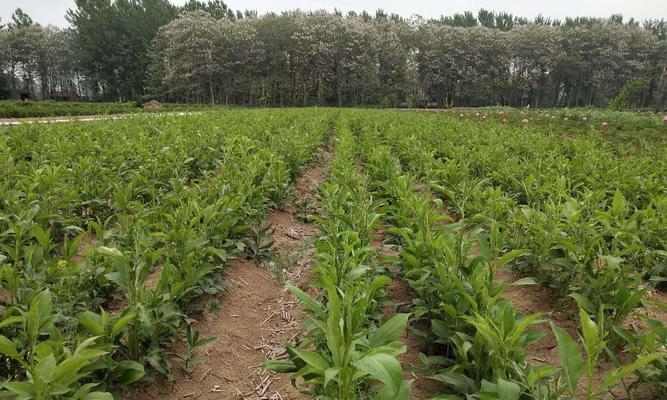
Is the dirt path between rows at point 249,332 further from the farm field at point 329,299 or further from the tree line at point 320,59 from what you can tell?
the tree line at point 320,59

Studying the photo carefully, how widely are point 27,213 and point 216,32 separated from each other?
2008 inches

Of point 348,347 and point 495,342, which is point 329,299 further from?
point 495,342

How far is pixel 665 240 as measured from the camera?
10.8ft

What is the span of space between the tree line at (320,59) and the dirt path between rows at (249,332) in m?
46.4

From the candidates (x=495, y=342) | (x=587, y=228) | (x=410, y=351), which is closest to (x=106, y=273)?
(x=410, y=351)

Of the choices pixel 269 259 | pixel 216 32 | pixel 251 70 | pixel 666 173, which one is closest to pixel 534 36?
pixel 251 70

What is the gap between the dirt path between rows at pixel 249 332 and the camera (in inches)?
96.3

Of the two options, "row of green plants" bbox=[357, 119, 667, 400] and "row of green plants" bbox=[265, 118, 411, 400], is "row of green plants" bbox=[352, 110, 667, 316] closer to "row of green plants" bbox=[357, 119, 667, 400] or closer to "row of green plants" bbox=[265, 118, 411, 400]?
"row of green plants" bbox=[357, 119, 667, 400]

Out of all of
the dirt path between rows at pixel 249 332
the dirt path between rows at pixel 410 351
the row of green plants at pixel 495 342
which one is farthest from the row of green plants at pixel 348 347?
the dirt path between rows at pixel 249 332

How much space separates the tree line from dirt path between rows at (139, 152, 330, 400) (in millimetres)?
46397

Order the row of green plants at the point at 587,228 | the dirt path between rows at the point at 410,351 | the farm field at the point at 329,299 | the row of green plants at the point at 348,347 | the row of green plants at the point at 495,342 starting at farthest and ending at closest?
1. the row of green plants at the point at 587,228
2. the dirt path between rows at the point at 410,351
3. the farm field at the point at 329,299
4. the row of green plants at the point at 495,342
5. the row of green plants at the point at 348,347

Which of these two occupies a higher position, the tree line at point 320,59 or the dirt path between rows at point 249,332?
the tree line at point 320,59

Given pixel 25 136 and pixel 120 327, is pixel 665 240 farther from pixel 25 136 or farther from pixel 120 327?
pixel 25 136

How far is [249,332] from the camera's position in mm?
3115
